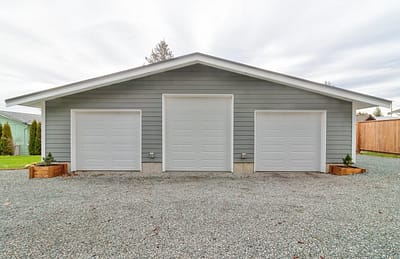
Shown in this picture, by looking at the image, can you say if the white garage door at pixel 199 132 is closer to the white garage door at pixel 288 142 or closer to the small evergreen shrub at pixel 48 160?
the white garage door at pixel 288 142

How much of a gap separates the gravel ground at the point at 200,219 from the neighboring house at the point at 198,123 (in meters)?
1.30

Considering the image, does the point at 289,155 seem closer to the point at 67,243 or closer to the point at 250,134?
the point at 250,134

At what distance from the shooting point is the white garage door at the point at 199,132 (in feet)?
22.2

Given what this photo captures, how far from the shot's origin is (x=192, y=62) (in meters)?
6.51

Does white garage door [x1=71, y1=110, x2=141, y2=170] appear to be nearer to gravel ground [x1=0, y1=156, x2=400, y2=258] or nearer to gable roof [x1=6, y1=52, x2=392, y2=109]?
gable roof [x1=6, y1=52, x2=392, y2=109]

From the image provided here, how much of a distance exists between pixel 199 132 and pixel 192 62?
218cm

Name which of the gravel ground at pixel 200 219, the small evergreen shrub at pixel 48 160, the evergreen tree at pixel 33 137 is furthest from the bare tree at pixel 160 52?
the gravel ground at pixel 200 219

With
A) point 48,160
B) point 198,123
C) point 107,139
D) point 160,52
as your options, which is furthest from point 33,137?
point 198,123

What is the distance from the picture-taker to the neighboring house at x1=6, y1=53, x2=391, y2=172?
262 inches

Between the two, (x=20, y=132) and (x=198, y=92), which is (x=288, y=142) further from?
(x=20, y=132)

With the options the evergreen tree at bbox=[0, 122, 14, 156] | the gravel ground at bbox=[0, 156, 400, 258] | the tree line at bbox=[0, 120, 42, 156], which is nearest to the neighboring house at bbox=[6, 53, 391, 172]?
the gravel ground at bbox=[0, 156, 400, 258]

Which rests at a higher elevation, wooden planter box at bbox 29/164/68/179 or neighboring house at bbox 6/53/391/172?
neighboring house at bbox 6/53/391/172

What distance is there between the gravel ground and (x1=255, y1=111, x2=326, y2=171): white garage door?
4.23 feet

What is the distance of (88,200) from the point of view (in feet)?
13.2
